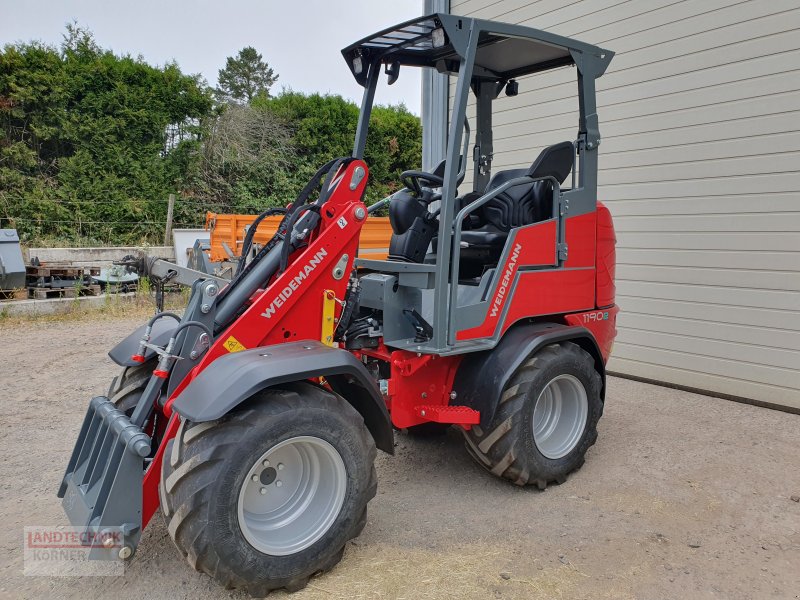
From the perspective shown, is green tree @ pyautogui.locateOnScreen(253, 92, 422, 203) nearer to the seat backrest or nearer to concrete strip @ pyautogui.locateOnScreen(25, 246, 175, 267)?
concrete strip @ pyautogui.locateOnScreen(25, 246, 175, 267)

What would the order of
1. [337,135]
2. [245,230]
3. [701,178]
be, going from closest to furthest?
[701,178]
[245,230]
[337,135]

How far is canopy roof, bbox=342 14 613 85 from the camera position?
3266 mm

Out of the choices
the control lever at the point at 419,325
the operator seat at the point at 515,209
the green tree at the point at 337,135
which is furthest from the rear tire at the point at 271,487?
the green tree at the point at 337,135

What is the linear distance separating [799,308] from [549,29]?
387cm

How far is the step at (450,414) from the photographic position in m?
3.46

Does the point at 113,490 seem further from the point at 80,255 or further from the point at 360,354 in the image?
the point at 80,255

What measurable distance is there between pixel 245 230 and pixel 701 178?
19.2 feet

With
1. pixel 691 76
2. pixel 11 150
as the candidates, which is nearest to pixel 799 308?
pixel 691 76

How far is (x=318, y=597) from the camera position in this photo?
106 inches

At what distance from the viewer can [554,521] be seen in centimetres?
342

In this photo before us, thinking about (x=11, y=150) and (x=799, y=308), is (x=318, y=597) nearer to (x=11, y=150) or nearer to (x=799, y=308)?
(x=799, y=308)

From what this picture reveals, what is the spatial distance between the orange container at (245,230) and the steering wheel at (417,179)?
11.2 feet

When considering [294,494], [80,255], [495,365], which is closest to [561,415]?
[495,365]

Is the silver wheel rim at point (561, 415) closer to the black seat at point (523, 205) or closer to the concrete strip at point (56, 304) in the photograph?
the black seat at point (523, 205)
